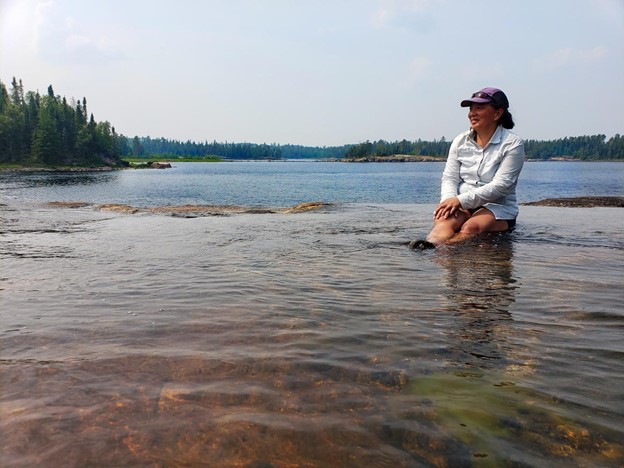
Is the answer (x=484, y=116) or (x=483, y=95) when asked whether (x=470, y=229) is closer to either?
(x=484, y=116)

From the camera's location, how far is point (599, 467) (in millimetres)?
1961

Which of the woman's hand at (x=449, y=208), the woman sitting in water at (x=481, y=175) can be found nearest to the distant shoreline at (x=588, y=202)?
the woman sitting in water at (x=481, y=175)

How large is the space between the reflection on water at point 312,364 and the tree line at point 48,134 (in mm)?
147434

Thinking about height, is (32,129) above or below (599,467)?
above

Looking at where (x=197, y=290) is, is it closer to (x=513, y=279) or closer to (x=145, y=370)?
(x=145, y=370)

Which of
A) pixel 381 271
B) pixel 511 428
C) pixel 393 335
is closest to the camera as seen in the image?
pixel 511 428

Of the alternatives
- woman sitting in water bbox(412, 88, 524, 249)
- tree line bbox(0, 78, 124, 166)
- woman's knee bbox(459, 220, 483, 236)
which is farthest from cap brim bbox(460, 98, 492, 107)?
tree line bbox(0, 78, 124, 166)

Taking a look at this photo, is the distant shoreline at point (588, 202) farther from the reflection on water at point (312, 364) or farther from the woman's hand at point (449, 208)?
the reflection on water at point (312, 364)

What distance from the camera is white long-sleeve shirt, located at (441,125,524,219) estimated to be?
8.20 meters

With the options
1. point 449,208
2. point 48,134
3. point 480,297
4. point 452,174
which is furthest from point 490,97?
point 48,134

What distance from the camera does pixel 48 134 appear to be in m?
131

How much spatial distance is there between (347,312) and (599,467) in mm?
2495

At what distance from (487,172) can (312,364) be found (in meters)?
6.91

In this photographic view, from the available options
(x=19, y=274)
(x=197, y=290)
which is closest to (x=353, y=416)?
(x=197, y=290)
